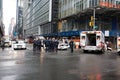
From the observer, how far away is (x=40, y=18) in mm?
129500

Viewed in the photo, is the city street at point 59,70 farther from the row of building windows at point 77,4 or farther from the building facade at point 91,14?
the row of building windows at point 77,4

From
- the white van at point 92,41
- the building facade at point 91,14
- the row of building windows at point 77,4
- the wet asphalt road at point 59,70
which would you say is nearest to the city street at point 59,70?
the wet asphalt road at point 59,70

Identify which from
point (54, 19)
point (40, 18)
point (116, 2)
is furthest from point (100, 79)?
point (40, 18)

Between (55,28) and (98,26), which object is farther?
(55,28)

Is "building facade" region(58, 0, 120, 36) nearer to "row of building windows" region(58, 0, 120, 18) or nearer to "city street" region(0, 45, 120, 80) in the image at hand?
"row of building windows" region(58, 0, 120, 18)

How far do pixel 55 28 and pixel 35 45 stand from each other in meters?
65.1

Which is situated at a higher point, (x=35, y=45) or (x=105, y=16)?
(x=105, y=16)

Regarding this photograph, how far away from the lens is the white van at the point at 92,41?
33281 millimetres

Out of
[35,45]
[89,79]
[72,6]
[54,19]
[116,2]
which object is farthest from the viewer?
[54,19]

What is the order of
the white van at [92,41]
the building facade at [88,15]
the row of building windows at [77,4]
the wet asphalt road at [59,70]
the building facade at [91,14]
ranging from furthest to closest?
the building facade at [88,15] < the building facade at [91,14] < the row of building windows at [77,4] < the white van at [92,41] < the wet asphalt road at [59,70]

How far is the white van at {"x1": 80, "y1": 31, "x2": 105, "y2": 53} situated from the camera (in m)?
33.3

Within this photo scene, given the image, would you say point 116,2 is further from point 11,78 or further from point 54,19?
point 11,78

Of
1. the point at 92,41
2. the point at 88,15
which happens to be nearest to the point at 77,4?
the point at 88,15

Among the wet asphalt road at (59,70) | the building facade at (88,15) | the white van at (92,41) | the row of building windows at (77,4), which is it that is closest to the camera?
the wet asphalt road at (59,70)
